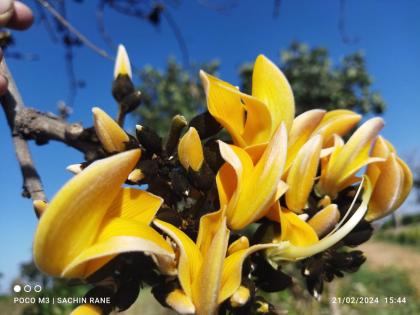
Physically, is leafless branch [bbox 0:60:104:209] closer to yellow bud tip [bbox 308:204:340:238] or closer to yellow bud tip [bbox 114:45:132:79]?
yellow bud tip [bbox 114:45:132:79]

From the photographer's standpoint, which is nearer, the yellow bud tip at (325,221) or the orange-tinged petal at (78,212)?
the orange-tinged petal at (78,212)

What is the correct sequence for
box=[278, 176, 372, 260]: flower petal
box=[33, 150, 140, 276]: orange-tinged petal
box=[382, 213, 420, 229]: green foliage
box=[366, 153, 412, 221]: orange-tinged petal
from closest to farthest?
1. box=[33, 150, 140, 276]: orange-tinged petal
2. box=[278, 176, 372, 260]: flower petal
3. box=[366, 153, 412, 221]: orange-tinged petal
4. box=[382, 213, 420, 229]: green foliage

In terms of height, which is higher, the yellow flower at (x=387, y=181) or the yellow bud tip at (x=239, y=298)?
the yellow flower at (x=387, y=181)

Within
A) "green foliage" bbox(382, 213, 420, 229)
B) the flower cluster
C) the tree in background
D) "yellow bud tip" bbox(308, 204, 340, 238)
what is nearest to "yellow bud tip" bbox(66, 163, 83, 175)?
the flower cluster

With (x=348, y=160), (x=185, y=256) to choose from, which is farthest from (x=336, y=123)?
(x=185, y=256)

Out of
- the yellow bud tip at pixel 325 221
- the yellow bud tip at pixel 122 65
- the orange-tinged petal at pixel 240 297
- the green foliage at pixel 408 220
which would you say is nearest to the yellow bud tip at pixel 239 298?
the orange-tinged petal at pixel 240 297

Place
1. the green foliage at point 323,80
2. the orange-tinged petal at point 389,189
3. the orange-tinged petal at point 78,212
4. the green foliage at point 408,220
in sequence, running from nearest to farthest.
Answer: the orange-tinged petal at point 78,212, the orange-tinged petal at point 389,189, the green foliage at point 323,80, the green foliage at point 408,220

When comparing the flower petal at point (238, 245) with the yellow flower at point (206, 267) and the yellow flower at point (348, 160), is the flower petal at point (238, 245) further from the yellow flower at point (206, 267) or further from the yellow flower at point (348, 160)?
the yellow flower at point (348, 160)

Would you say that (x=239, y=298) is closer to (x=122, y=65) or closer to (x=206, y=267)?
(x=206, y=267)

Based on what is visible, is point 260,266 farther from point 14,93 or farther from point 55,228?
point 14,93
